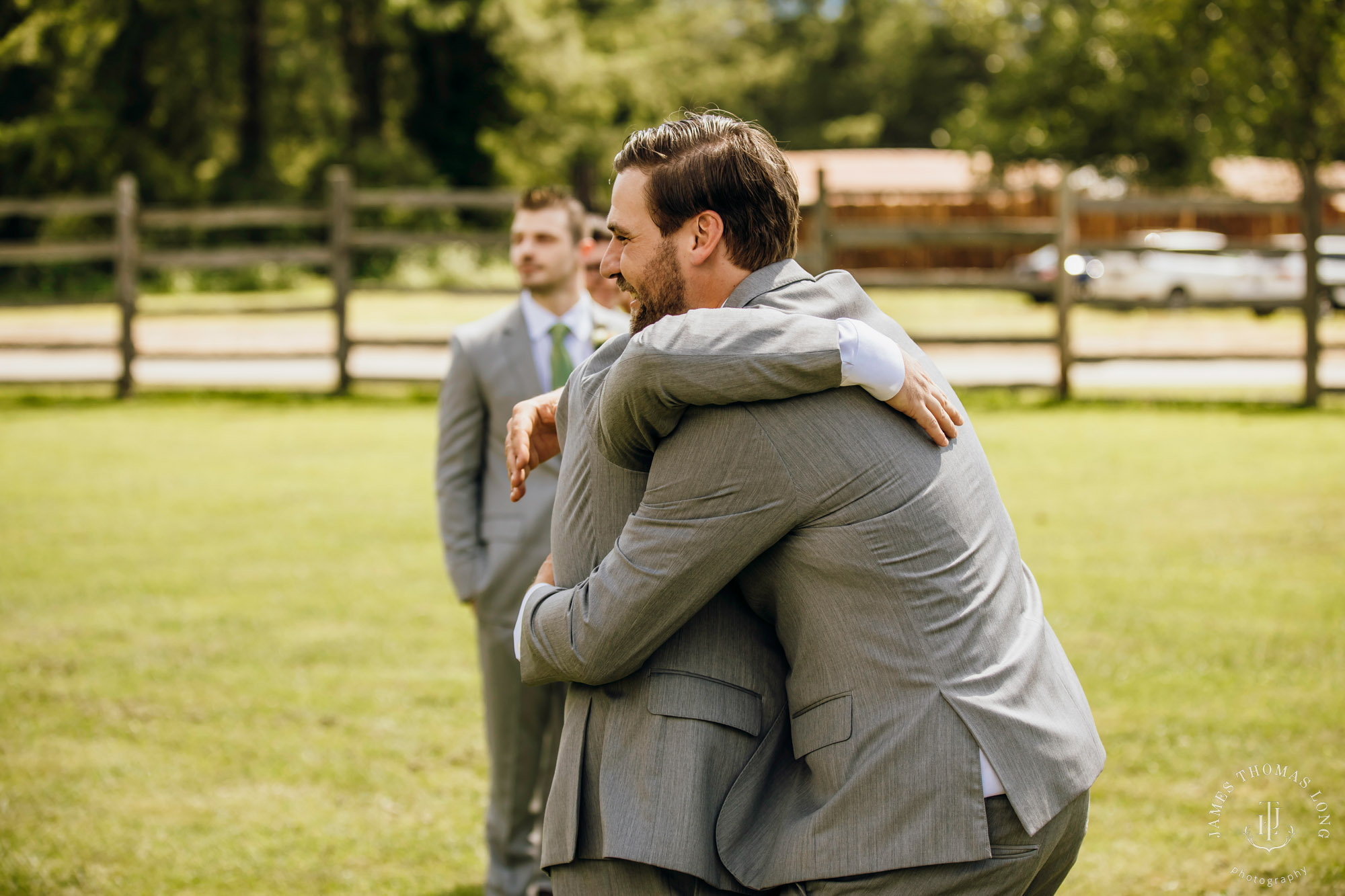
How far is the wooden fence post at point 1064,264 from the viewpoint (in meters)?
14.1

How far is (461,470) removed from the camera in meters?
4.09

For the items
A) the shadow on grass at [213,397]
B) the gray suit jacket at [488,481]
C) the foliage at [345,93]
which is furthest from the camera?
the foliage at [345,93]

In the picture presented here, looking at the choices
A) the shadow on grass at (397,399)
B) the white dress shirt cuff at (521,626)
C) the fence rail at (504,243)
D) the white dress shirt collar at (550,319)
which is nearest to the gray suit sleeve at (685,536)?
the white dress shirt cuff at (521,626)

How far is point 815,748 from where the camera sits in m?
1.84

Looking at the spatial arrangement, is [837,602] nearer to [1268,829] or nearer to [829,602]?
[829,602]

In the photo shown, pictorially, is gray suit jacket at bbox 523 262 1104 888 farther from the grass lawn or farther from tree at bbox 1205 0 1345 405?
tree at bbox 1205 0 1345 405

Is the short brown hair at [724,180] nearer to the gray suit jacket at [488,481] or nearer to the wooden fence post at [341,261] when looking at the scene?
the gray suit jacket at [488,481]

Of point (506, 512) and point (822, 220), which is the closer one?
point (506, 512)

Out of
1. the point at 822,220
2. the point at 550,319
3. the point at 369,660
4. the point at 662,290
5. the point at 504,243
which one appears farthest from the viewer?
the point at 504,243

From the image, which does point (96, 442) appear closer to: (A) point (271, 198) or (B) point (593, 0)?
(A) point (271, 198)

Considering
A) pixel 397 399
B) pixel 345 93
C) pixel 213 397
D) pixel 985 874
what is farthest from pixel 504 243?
pixel 345 93

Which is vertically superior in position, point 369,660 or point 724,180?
point 724,180

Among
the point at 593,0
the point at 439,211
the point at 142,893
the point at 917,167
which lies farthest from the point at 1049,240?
the point at 593,0

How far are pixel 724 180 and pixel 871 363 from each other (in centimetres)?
37
